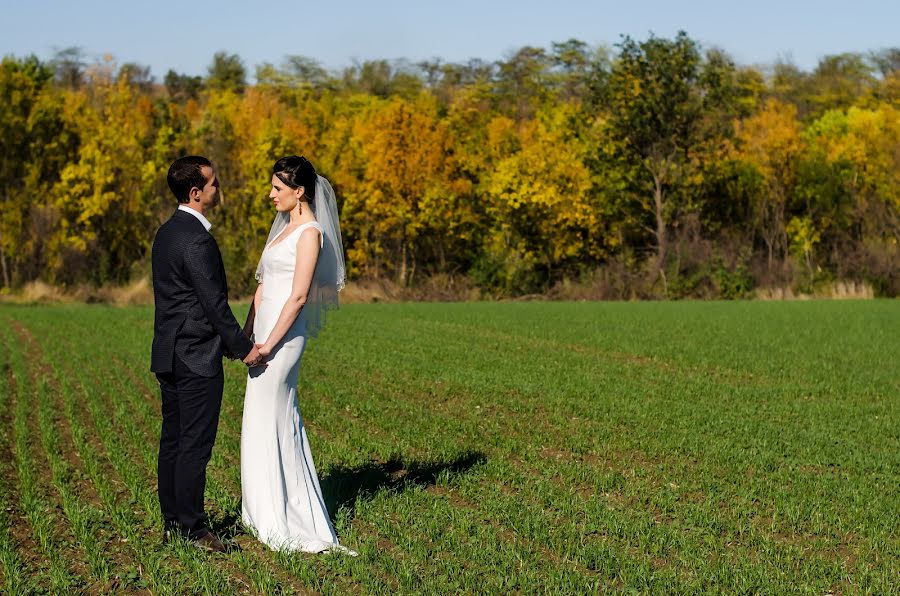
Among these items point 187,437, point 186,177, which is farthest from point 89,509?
point 186,177

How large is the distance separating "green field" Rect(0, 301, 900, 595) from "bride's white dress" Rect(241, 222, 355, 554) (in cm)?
25

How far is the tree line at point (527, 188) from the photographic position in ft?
167

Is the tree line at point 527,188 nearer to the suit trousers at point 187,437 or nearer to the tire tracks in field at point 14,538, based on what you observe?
the tire tracks in field at point 14,538

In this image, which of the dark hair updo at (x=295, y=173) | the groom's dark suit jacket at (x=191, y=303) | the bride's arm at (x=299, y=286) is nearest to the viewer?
the groom's dark suit jacket at (x=191, y=303)

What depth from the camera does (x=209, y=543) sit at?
7379mm

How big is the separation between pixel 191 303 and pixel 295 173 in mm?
1149

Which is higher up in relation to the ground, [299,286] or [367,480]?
[299,286]

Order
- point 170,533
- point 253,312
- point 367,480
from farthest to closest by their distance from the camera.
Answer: point 367,480
point 253,312
point 170,533

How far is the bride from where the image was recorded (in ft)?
24.6

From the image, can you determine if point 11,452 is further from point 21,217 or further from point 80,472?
point 21,217

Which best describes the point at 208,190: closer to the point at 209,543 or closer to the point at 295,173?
the point at 295,173

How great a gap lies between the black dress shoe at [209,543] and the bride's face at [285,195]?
2.27m

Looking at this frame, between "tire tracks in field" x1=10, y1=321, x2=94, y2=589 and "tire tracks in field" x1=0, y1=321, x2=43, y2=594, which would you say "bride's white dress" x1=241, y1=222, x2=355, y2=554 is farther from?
"tire tracks in field" x1=0, y1=321, x2=43, y2=594

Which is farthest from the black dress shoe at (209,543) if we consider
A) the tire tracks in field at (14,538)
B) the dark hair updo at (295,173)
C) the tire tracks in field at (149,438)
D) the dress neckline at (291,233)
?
the dark hair updo at (295,173)
